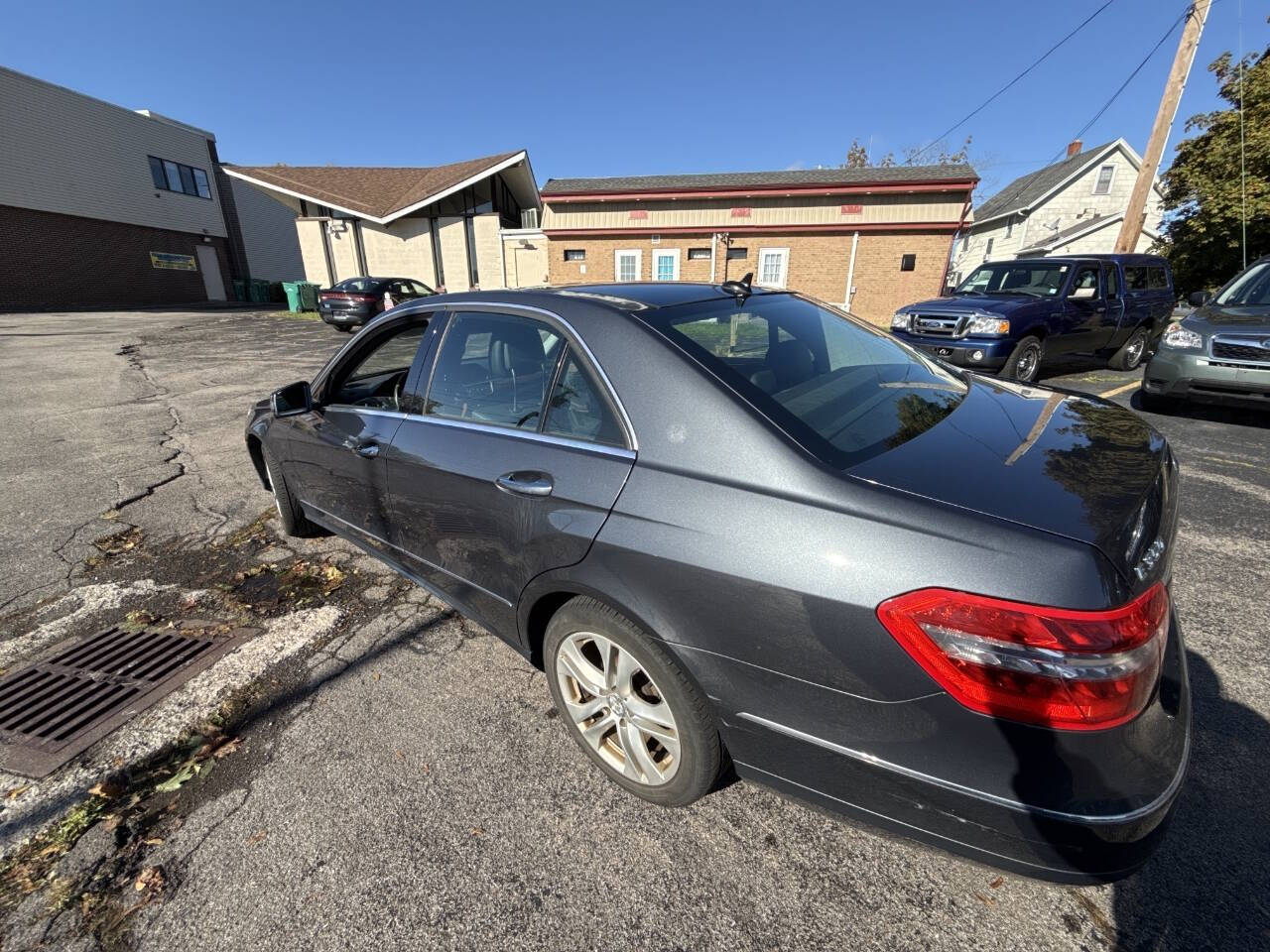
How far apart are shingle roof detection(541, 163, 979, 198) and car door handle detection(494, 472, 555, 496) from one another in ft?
64.0

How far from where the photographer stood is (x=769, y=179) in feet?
63.5

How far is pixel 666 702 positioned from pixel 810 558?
27.0 inches

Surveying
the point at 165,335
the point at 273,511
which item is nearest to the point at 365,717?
the point at 273,511

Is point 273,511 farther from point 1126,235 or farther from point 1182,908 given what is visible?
point 1126,235

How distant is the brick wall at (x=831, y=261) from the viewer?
18328mm

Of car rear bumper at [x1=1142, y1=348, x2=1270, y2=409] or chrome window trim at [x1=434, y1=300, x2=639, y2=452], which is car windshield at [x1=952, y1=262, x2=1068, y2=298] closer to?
car rear bumper at [x1=1142, y1=348, x2=1270, y2=409]

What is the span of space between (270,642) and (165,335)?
1854cm

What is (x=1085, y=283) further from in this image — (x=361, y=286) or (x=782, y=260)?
(x=361, y=286)

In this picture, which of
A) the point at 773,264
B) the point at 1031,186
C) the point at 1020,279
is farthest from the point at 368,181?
the point at 1031,186

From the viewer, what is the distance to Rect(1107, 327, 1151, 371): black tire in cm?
877

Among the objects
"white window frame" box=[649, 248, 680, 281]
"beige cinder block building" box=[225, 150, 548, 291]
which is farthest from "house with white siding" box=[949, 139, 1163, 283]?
"beige cinder block building" box=[225, 150, 548, 291]

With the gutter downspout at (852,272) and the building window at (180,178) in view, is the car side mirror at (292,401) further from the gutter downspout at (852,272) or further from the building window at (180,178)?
the building window at (180,178)

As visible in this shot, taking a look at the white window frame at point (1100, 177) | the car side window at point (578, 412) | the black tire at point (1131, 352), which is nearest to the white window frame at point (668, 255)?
the black tire at point (1131, 352)

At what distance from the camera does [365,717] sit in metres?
2.35
